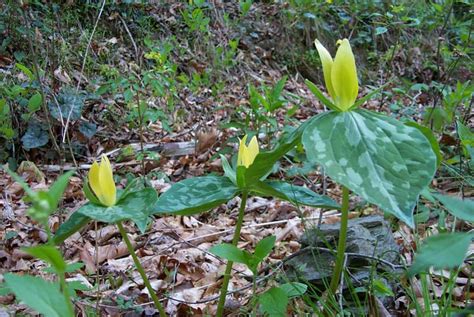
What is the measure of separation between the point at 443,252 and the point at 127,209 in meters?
0.65

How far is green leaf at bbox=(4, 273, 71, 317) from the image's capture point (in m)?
0.57

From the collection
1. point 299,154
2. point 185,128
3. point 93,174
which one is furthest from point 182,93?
point 93,174

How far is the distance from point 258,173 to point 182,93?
3.39m

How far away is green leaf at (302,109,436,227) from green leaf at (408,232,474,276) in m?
0.21

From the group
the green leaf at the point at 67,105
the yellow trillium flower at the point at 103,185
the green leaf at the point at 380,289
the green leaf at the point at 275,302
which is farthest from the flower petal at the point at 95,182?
the green leaf at the point at 67,105

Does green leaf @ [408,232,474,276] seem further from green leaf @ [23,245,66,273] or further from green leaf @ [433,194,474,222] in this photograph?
green leaf @ [23,245,66,273]

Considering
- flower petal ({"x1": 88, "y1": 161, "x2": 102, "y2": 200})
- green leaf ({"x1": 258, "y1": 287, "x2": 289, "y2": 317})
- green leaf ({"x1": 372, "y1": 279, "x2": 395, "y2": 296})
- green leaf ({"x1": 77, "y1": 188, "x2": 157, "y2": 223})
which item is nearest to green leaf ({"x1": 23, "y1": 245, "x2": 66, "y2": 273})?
green leaf ({"x1": 77, "y1": 188, "x2": 157, "y2": 223})

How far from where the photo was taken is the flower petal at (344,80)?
890 mm

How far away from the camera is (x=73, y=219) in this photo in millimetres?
918

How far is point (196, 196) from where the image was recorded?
971 millimetres

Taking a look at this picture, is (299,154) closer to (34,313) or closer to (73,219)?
(34,313)

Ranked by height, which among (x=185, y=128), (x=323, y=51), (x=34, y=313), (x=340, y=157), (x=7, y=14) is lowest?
(x=185, y=128)

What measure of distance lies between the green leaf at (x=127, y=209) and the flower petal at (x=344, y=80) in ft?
1.35


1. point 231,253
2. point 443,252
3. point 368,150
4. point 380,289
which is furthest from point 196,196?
point 443,252
